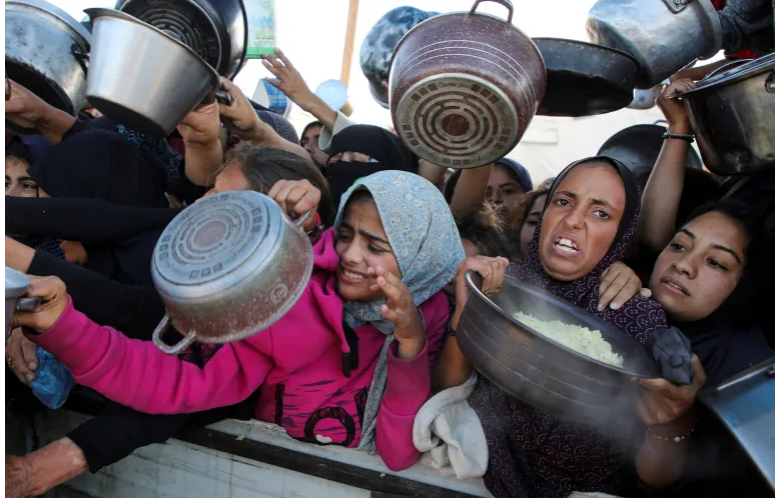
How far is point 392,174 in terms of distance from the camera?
216cm

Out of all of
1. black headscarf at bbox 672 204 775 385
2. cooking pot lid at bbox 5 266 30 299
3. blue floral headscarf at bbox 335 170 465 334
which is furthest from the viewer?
black headscarf at bbox 672 204 775 385

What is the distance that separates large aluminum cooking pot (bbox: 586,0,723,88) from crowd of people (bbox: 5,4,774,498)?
0.45 ft

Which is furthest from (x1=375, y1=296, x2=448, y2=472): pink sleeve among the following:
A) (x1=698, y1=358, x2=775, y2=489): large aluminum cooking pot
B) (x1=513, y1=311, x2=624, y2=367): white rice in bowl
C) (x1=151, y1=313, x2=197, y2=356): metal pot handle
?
(x1=698, y1=358, x2=775, y2=489): large aluminum cooking pot

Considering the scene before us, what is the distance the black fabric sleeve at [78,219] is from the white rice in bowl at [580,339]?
148 cm

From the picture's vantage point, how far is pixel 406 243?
204 centimetres

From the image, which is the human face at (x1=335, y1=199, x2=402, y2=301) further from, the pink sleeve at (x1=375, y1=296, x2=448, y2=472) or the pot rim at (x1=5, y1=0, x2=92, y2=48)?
the pot rim at (x1=5, y1=0, x2=92, y2=48)

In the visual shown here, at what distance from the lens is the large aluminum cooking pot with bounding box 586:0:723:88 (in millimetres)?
2441

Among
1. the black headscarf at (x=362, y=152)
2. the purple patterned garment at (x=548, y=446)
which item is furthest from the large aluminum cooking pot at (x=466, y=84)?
the black headscarf at (x=362, y=152)

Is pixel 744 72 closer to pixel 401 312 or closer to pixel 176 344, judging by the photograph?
pixel 401 312

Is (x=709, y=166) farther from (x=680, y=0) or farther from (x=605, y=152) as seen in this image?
(x=605, y=152)

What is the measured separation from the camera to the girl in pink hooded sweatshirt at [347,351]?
1.80 m

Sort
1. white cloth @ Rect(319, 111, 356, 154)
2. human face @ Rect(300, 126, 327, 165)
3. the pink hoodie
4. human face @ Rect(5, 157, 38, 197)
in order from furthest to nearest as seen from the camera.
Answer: human face @ Rect(300, 126, 327, 165)
white cloth @ Rect(319, 111, 356, 154)
human face @ Rect(5, 157, 38, 197)
the pink hoodie

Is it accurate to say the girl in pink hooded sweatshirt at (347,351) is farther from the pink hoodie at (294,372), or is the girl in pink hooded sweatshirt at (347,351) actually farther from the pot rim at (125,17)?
the pot rim at (125,17)

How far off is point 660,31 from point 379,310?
159 centimetres
